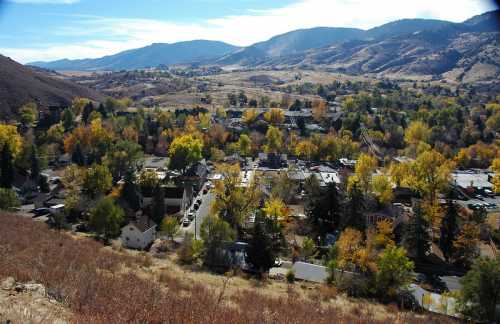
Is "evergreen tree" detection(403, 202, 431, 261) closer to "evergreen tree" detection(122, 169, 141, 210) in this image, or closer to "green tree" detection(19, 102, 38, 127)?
"evergreen tree" detection(122, 169, 141, 210)

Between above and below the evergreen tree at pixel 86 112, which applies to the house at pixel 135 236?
below

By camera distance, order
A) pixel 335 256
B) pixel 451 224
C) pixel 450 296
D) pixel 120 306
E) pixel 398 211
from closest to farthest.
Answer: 1. pixel 120 306
2. pixel 450 296
3. pixel 335 256
4. pixel 451 224
5. pixel 398 211

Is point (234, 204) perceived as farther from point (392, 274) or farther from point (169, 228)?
point (392, 274)

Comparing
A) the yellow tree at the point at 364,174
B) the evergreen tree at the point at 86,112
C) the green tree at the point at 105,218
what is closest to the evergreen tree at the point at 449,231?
the yellow tree at the point at 364,174

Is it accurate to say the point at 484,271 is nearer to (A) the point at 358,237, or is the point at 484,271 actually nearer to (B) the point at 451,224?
(A) the point at 358,237

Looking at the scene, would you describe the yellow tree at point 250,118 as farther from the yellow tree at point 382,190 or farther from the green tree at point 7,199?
the green tree at point 7,199

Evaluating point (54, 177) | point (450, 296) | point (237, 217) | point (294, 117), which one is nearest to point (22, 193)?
point (54, 177)
